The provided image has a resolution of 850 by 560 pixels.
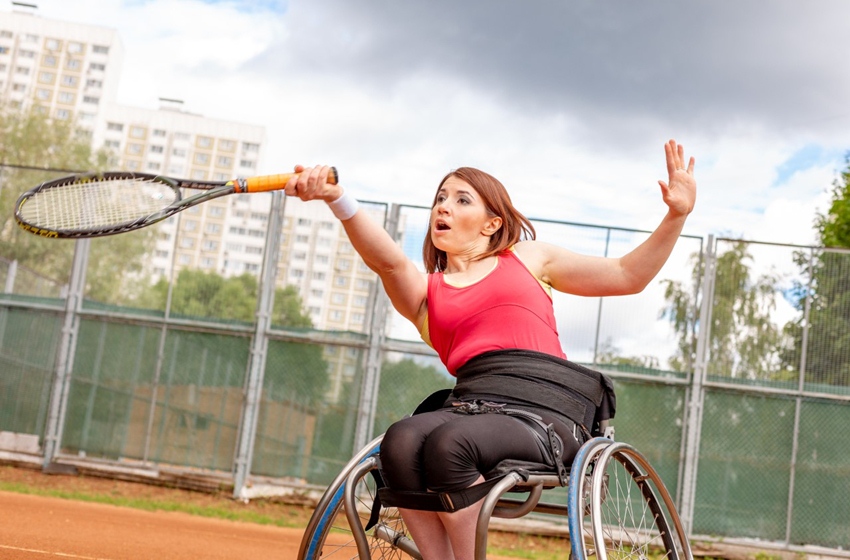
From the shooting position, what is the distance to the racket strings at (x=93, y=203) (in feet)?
12.0

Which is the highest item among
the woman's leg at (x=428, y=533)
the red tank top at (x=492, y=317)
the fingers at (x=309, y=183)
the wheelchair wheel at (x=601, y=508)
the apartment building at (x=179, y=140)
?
the apartment building at (x=179, y=140)

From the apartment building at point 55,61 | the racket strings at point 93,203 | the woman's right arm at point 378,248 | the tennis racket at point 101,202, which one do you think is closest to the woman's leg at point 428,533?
the woman's right arm at point 378,248

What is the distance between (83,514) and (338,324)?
3.59 meters

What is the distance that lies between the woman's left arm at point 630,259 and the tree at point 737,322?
23.9ft

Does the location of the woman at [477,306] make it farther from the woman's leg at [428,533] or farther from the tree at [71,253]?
the tree at [71,253]

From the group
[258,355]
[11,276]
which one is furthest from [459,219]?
[11,276]

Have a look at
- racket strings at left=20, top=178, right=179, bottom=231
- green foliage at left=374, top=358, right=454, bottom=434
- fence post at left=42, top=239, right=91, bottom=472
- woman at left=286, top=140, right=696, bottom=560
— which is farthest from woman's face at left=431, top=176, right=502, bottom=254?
fence post at left=42, top=239, right=91, bottom=472

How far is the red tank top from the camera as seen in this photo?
3.11m

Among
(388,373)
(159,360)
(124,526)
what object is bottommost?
(124,526)

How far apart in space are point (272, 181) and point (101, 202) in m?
1.35

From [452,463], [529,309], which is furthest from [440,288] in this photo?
[452,463]

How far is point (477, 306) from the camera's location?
3.15m

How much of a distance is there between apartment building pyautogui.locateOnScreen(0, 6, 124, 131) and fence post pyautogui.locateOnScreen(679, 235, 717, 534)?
336 ft

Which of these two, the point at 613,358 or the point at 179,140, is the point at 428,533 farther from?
the point at 179,140
